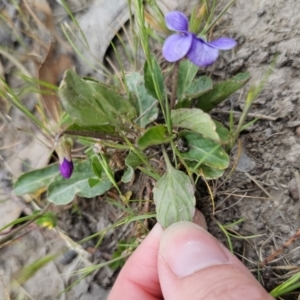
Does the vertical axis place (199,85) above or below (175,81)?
below

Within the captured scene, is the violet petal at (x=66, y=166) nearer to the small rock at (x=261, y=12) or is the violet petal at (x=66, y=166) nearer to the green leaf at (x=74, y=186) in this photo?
the green leaf at (x=74, y=186)

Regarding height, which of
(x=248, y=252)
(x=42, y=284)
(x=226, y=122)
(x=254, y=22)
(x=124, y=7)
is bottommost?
(x=248, y=252)

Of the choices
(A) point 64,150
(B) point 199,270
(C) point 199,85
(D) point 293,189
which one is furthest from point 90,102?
(D) point 293,189

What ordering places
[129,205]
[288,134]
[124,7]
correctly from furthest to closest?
1. [124,7]
2. [129,205]
3. [288,134]

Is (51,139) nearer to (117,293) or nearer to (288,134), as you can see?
(117,293)

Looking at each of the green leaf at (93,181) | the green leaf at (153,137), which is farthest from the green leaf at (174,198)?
the green leaf at (93,181)

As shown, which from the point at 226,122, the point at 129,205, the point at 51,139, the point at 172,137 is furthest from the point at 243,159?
the point at 51,139

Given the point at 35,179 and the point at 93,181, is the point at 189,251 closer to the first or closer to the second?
the point at 93,181
